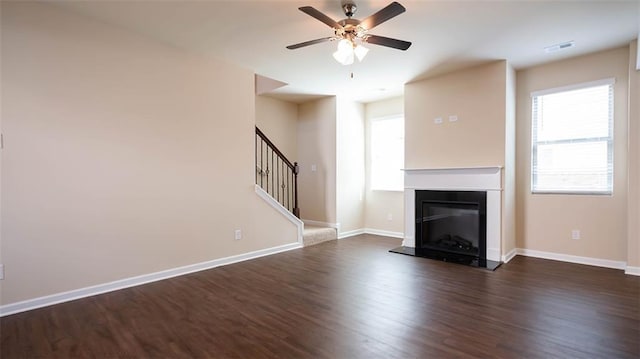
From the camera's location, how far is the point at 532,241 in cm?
438

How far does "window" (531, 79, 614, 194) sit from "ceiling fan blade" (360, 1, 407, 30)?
3.04m

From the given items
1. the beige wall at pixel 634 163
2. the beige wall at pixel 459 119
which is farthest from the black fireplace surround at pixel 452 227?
the beige wall at pixel 634 163

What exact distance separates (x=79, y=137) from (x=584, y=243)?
232 inches

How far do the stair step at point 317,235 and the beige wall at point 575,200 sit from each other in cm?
288

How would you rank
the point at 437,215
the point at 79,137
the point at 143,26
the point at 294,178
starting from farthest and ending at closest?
the point at 294,178 < the point at 437,215 < the point at 143,26 < the point at 79,137

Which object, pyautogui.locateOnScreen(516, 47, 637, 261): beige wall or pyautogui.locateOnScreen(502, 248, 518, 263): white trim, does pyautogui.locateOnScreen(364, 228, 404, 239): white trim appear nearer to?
pyautogui.locateOnScreen(502, 248, 518, 263): white trim

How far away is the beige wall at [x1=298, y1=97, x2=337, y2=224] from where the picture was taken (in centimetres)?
585

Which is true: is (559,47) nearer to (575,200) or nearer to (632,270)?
(575,200)

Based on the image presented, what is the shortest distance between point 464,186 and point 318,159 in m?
2.70

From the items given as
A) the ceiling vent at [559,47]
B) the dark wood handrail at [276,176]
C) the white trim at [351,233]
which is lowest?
the white trim at [351,233]

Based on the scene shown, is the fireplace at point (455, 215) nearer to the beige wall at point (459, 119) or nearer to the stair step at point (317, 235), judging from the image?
the beige wall at point (459, 119)

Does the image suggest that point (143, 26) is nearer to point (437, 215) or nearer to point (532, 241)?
point (437, 215)

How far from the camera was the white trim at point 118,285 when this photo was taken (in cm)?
266

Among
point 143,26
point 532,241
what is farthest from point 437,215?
point 143,26
